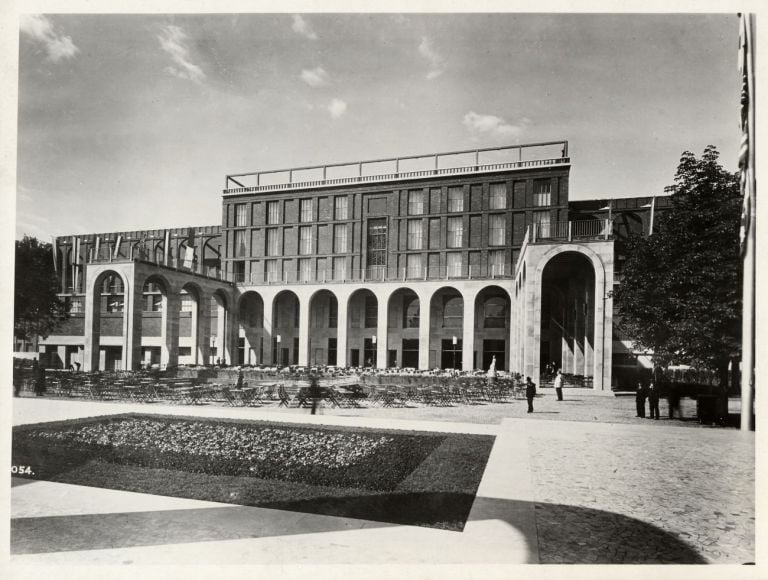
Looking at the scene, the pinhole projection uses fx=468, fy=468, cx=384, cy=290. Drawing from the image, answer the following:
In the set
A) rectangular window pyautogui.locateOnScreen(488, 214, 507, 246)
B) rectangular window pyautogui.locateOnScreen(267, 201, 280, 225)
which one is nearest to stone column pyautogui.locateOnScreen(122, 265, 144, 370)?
rectangular window pyautogui.locateOnScreen(267, 201, 280, 225)

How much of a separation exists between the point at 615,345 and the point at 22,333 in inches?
1431

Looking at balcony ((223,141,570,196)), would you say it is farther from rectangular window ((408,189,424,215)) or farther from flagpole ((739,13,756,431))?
flagpole ((739,13,756,431))

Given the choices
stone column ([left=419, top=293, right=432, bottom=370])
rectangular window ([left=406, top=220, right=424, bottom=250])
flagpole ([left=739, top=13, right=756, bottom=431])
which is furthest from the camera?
rectangular window ([left=406, top=220, right=424, bottom=250])

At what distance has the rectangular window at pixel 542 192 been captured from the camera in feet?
121

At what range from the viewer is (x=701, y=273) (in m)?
11.4

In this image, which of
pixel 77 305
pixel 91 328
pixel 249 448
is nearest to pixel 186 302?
pixel 77 305

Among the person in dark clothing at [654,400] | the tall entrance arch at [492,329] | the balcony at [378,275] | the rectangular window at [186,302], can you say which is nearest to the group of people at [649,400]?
the person in dark clothing at [654,400]

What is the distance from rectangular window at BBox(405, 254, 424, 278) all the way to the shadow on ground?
34371 mm

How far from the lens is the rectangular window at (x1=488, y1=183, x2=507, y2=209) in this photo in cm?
3808

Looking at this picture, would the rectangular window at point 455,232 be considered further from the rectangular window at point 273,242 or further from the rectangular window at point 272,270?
the rectangular window at point 273,242

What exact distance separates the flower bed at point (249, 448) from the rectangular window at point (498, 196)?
98.5 feet

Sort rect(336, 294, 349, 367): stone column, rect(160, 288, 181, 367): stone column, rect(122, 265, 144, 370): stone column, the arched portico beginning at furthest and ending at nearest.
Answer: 1. rect(336, 294, 349, 367): stone column
2. rect(160, 288, 181, 367): stone column
3. rect(122, 265, 144, 370): stone column
4. the arched portico

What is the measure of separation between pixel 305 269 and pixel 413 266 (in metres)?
10.5
